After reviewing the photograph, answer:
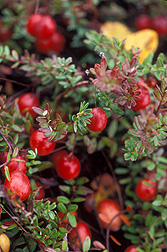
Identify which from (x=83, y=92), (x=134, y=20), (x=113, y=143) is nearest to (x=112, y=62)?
(x=83, y=92)

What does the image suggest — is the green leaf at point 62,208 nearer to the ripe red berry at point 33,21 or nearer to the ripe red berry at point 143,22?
the ripe red berry at point 33,21

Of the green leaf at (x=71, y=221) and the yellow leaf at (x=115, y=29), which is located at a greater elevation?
the yellow leaf at (x=115, y=29)

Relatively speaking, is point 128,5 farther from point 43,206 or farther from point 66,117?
point 43,206

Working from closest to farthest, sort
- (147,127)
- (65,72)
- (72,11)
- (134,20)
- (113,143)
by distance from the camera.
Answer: (147,127)
(65,72)
(113,143)
(72,11)
(134,20)

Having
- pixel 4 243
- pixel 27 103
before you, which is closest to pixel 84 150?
pixel 27 103

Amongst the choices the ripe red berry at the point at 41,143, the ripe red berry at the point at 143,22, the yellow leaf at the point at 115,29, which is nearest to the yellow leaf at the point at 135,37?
the yellow leaf at the point at 115,29

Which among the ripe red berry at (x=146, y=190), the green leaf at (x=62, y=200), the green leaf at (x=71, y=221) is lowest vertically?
the ripe red berry at (x=146, y=190)

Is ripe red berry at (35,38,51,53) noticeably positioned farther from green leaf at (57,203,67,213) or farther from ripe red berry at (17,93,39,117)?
green leaf at (57,203,67,213)
